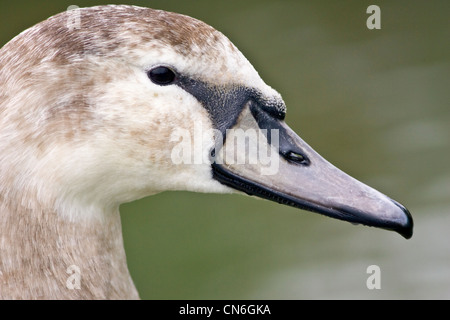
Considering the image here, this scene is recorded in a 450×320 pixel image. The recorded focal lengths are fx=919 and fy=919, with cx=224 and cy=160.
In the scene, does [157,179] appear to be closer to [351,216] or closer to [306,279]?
[351,216]

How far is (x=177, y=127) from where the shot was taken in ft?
8.65

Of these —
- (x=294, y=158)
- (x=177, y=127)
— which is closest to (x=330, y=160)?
(x=294, y=158)

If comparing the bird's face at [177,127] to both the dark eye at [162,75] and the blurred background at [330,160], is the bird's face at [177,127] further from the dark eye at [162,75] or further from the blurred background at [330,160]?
the blurred background at [330,160]

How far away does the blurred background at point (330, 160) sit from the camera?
5172 mm

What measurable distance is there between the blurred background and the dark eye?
2.64m

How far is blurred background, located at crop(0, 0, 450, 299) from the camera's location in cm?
517

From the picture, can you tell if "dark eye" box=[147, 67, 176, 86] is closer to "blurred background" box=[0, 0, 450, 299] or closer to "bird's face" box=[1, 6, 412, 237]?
"bird's face" box=[1, 6, 412, 237]

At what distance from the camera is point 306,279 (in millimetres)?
5246

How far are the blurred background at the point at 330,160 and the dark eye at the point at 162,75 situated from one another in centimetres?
264

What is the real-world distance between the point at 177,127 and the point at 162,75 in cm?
16

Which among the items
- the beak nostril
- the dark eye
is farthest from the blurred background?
the dark eye

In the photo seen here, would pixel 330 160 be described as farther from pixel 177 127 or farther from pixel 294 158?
pixel 177 127

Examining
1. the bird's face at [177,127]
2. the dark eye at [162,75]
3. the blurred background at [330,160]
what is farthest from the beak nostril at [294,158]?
the blurred background at [330,160]
